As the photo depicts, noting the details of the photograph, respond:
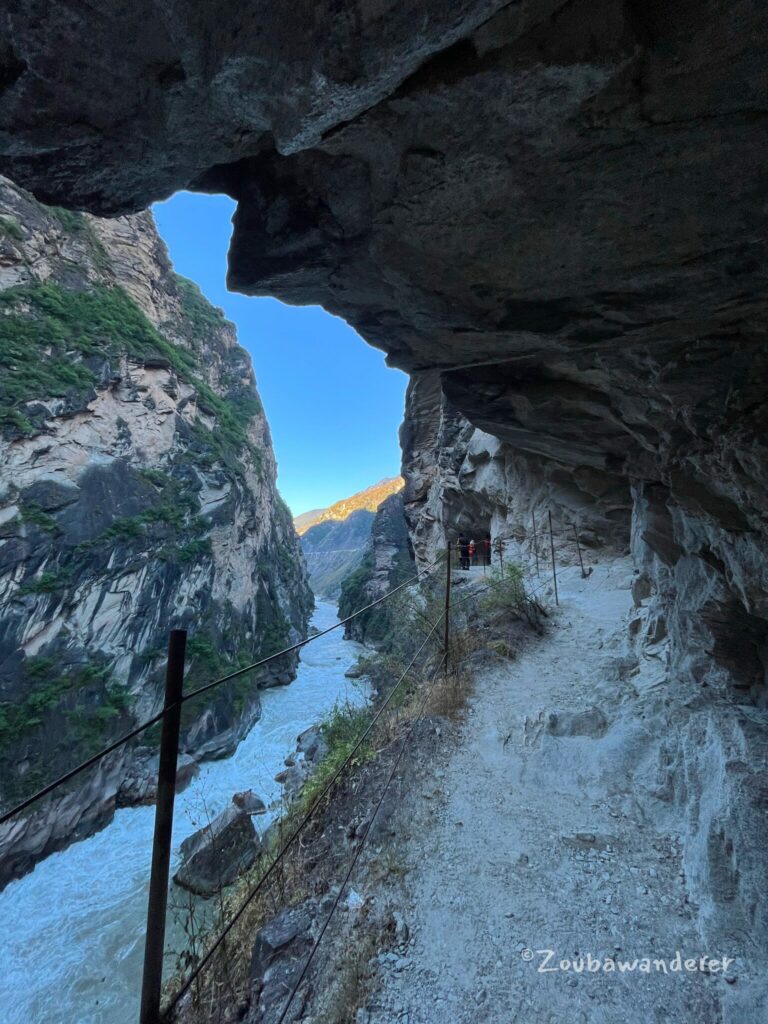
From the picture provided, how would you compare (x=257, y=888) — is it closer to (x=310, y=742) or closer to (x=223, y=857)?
(x=223, y=857)

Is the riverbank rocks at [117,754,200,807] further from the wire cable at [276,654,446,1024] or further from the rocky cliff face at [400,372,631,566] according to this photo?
the wire cable at [276,654,446,1024]

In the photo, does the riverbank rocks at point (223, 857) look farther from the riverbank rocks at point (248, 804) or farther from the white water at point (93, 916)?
→ the riverbank rocks at point (248, 804)

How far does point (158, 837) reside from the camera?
169 cm

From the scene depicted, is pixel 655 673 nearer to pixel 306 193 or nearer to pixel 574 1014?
pixel 574 1014

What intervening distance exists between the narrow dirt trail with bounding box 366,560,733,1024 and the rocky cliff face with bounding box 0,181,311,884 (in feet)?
57.4

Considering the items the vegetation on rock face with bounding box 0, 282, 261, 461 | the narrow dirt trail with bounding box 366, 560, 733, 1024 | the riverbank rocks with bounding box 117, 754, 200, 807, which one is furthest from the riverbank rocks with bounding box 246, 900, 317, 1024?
the vegetation on rock face with bounding box 0, 282, 261, 461

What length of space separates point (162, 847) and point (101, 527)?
23801 millimetres

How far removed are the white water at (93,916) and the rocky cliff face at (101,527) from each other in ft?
4.31

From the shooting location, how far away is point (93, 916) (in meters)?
11.2

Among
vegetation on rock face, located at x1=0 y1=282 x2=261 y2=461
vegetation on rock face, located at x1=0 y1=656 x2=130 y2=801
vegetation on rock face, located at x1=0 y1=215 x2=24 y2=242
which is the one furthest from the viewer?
vegetation on rock face, located at x1=0 y1=215 x2=24 y2=242

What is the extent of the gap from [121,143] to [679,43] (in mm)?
2668

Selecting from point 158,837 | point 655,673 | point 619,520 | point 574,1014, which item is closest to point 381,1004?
point 574,1014

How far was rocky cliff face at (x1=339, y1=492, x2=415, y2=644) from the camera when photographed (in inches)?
1577

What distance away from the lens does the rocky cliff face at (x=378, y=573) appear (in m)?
40.1
